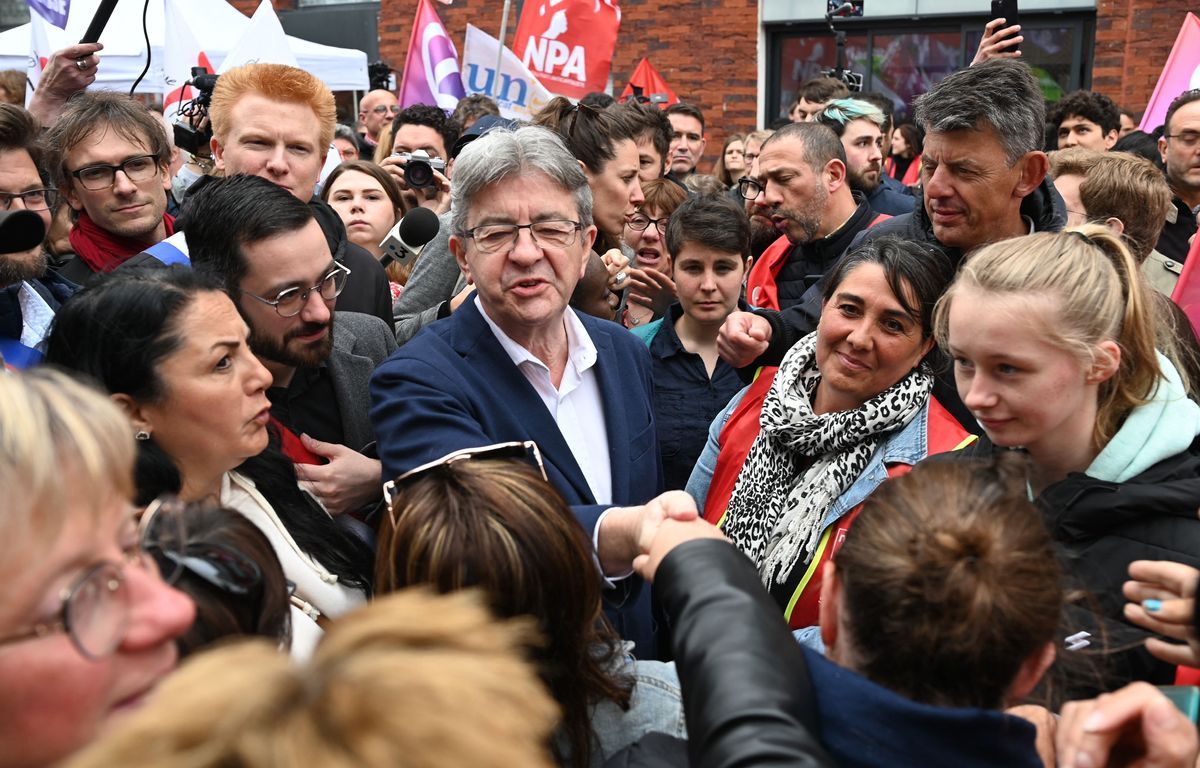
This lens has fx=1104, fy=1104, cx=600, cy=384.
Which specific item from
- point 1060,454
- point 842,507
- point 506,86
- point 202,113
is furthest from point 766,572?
point 506,86

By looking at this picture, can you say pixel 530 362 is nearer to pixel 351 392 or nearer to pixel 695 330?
pixel 351 392

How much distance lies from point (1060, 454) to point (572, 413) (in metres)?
1.03

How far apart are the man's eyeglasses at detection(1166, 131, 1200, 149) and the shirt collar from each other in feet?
13.1

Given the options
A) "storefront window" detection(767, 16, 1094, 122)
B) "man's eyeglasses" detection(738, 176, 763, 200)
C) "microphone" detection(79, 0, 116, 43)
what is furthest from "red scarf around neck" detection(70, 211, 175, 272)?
"storefront window" detection(767, 16, 1094, 122)

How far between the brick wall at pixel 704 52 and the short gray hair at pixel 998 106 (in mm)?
9017

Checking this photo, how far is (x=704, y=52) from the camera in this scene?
11758 millimetres

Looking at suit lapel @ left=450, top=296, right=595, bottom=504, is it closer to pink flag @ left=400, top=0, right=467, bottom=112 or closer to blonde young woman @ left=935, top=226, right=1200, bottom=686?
blonde young woman @ left=935, top=226, right=1200, bottom=686

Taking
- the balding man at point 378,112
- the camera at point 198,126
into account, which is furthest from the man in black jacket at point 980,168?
the balding man at point 378,112

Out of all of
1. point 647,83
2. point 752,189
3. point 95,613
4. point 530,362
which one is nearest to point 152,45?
point 647,83

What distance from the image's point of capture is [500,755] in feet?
2.47

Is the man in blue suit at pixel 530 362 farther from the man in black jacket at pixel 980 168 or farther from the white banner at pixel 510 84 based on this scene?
the white banner at pixel 510 84

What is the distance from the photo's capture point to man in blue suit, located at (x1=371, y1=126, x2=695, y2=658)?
2.28 metres

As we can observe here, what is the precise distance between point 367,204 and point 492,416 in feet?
8.70

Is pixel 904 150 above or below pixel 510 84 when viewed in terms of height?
below
